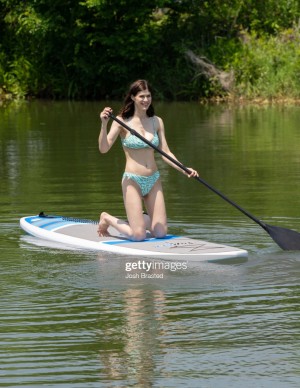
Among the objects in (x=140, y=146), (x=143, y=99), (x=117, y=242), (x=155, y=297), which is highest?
(x=143, y=99)

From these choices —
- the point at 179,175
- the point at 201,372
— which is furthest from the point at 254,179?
the point at 201,372

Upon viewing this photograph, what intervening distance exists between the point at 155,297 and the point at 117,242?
5.95 feet

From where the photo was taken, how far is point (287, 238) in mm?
10953

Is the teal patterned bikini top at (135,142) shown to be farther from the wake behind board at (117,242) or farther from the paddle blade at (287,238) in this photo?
the paddle blade at (287,238)

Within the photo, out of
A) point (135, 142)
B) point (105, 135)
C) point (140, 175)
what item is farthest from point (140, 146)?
point (105, 135)

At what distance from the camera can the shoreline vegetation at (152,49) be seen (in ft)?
104

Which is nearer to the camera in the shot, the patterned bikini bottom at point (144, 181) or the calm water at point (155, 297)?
the calm water at point (155, 297)

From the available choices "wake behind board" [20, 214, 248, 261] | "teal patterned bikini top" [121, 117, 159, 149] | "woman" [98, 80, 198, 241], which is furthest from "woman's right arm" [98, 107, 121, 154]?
"wake behind board" [20, 214, 248, 261]

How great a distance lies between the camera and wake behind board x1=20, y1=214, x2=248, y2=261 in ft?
34.3

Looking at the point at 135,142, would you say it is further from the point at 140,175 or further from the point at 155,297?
the point at 155,297

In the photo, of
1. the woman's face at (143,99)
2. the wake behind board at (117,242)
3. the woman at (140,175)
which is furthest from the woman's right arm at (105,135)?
the wake behind board at (117,242)

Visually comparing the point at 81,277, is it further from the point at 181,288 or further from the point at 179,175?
the point at 179,175

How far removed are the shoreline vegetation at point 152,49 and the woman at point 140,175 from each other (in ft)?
66.2

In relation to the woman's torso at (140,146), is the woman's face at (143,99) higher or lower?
higher
